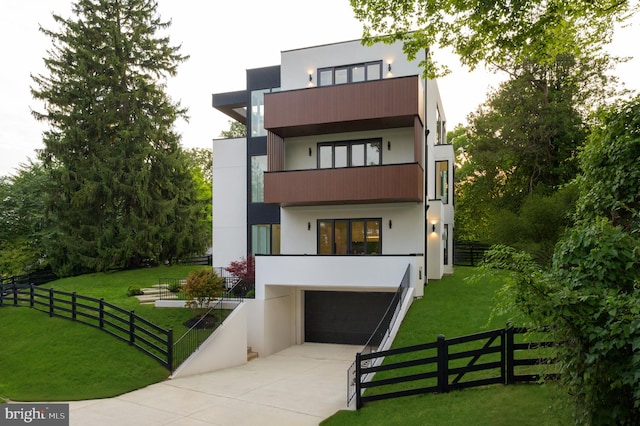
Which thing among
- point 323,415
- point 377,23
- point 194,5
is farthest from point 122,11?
point 323,415

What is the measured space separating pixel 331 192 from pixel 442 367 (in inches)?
373

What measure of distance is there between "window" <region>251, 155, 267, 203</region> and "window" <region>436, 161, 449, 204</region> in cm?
944

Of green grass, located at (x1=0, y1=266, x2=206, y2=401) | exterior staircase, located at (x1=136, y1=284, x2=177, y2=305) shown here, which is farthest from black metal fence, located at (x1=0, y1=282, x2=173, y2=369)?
exterior staircase, located at (x1=136, y1=284, x2=177, y2=305)

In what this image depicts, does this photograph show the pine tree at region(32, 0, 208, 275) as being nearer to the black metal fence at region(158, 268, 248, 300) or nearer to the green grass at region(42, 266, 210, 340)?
the green grass at region(42, 266, 210, 340)

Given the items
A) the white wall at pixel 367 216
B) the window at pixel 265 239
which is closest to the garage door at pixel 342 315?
the white wall at pixel 367 216

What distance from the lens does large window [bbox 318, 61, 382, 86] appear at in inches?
739

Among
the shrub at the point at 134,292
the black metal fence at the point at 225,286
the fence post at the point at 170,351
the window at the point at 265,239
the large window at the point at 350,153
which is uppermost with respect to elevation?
the large window at the point at 350,153

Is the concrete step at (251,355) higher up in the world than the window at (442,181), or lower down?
lower down

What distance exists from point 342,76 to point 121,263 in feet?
61.0

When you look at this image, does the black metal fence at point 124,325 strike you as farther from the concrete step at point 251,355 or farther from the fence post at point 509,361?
the fence post at point 509,361

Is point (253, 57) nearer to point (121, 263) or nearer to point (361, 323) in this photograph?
point (121, 263)

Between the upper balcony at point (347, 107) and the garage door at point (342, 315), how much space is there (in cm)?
743

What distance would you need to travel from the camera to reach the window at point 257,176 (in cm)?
Result: 2097

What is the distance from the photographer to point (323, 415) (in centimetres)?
1002
